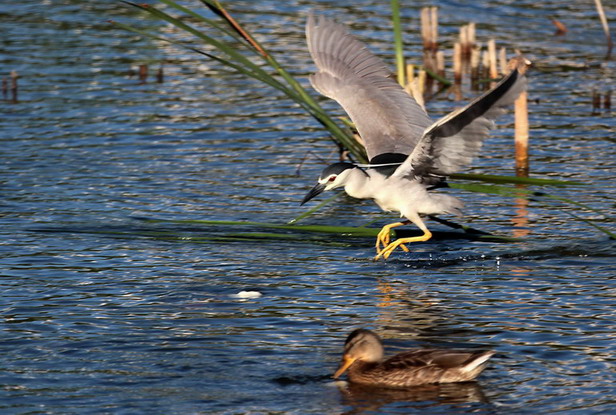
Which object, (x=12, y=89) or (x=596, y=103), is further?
(x=12, y=89)

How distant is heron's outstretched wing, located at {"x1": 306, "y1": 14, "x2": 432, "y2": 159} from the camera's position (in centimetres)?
1019

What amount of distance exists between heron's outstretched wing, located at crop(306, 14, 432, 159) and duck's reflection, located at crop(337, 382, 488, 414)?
3.38 metres

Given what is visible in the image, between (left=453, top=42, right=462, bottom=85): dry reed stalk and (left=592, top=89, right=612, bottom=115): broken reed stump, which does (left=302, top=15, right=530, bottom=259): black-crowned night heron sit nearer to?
(left=592, top=89, right=612, bottom=115): broken reed stump

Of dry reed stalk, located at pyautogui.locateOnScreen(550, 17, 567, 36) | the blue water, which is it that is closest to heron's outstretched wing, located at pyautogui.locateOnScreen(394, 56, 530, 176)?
the blue water

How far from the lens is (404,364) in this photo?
687cm

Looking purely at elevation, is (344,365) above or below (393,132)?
below

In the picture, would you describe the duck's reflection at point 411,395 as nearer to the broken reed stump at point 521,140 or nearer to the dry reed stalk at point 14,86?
the broken reed stump at point 521,140

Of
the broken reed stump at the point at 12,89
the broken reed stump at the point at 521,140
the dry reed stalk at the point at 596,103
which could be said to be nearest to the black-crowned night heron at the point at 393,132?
the broken reed stump at the point at 521,140

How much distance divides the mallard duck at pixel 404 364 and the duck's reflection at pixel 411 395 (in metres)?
0.05

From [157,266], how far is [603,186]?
182 inches

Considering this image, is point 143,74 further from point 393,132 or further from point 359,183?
point 359,183

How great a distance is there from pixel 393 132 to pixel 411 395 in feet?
12.3

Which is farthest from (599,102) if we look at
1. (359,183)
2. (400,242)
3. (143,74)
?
(359,183)

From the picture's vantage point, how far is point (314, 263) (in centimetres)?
959
